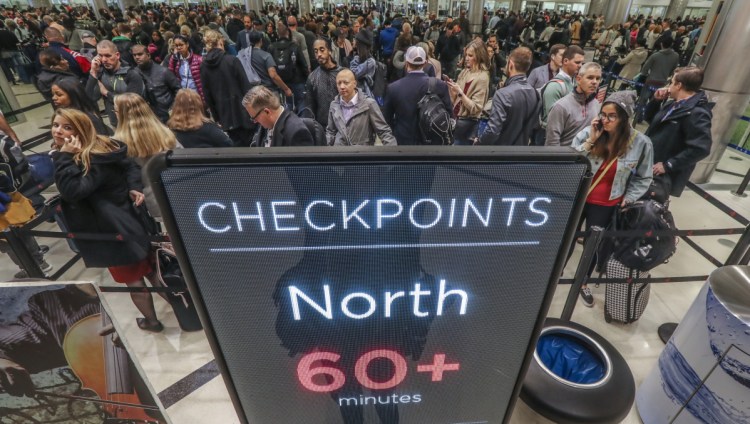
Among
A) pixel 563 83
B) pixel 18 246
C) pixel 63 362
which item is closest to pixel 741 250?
pixel 563 83

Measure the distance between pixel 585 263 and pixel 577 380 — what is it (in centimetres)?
86

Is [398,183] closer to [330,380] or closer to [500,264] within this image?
[500,264]

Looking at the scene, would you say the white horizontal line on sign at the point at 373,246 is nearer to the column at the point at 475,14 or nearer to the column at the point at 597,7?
the column at the point at 475,14

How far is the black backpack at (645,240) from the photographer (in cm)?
301

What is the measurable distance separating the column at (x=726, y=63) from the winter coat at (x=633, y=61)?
3457 mm

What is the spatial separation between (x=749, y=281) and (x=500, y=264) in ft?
6.87

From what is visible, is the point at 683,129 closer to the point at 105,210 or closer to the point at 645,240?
the point at 645,240

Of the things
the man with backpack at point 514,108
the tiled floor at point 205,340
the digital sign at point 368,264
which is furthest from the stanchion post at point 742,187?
the digital sign at point 368,264

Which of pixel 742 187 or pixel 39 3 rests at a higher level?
pixel 39 3

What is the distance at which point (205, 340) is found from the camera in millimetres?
3484

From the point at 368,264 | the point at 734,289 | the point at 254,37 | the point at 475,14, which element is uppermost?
the point at 368,264

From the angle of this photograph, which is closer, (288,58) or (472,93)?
(472,93)

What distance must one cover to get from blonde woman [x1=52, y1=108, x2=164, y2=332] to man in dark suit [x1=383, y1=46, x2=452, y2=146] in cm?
258

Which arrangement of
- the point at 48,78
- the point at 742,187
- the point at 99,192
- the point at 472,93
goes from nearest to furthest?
the point at 99,192 < the point at 472,93 < the point at 48,78 < the point at 742,187
